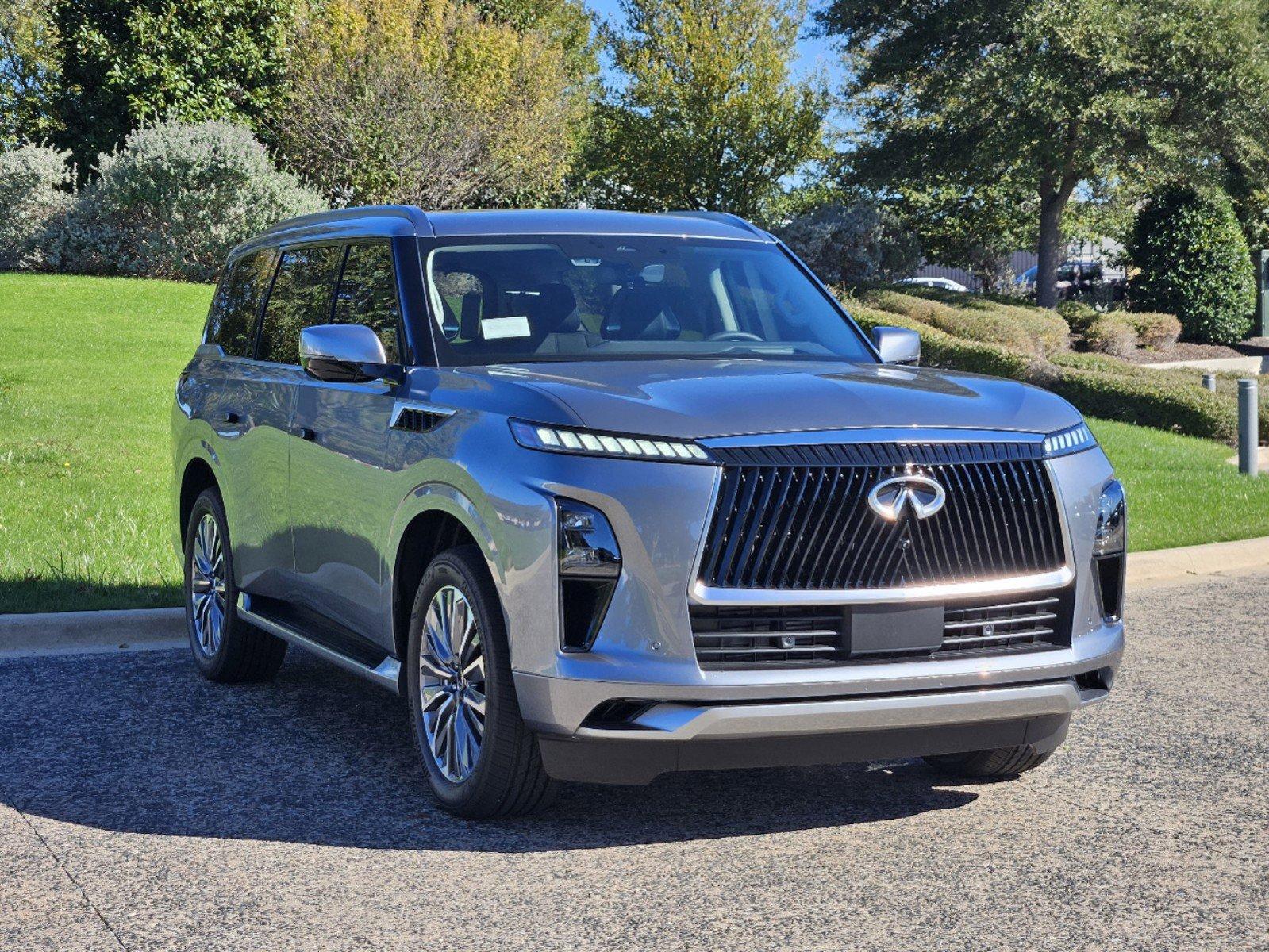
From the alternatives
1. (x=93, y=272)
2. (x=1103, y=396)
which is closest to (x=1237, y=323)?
(x=1103, y=396)

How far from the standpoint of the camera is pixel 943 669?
4734 millimetres

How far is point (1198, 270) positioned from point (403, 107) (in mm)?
18252

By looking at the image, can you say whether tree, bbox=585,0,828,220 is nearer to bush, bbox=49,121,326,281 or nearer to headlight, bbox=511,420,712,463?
bush, bbox=49,121,326,281

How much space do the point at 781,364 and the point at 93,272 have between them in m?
25.4

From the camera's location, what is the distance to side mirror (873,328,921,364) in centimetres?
623

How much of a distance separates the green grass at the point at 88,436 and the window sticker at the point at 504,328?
3.92 metres

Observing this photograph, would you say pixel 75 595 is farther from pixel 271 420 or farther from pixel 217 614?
pixel 271 420

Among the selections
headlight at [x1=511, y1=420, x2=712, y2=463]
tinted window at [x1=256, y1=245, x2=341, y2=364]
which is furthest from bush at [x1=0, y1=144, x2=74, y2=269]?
headlight at [x1=511, y1=420, x2=712, y2=463]

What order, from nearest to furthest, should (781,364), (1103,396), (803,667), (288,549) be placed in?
(803,667) < (781,364) < (288,549) < (1103,396)

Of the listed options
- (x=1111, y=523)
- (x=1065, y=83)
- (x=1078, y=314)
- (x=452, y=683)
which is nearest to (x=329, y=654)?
(x=452, y=683)

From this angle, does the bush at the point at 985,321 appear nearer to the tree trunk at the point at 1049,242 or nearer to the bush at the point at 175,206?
the tree trunk at the point at 1049,242

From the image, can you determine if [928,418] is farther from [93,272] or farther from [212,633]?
[93,272]

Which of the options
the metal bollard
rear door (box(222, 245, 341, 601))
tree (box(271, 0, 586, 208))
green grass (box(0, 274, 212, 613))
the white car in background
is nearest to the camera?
rear door (box(222, 245, 341, 601))

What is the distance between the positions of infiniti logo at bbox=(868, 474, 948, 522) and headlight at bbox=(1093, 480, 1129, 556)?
0.68 meters
